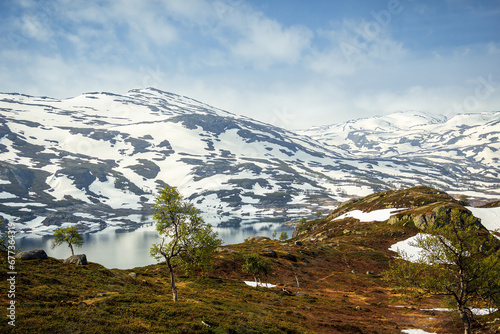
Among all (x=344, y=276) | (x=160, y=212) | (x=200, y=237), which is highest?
(x=160, y=212)

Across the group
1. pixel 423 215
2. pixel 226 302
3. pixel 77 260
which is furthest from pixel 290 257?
pixel 423 215

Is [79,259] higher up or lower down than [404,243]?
higher up

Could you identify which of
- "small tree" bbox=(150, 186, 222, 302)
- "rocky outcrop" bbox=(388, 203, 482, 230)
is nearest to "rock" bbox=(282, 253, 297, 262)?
"small tree" bbox=(150, 186, 222, 302)

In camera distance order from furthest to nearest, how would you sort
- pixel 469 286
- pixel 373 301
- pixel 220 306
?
pixel 373 301
pixel 220 306
pixel 469 286

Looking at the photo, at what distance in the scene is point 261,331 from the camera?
27.2 m

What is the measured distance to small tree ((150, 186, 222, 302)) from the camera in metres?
35.0

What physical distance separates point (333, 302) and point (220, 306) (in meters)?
25.3

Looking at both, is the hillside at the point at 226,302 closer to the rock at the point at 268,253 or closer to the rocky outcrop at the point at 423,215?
the rock at the point at 268,253

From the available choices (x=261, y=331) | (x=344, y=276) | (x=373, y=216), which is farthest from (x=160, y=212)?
(x=373, y=216)

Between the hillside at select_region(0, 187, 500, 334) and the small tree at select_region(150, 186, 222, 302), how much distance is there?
5.32 meters

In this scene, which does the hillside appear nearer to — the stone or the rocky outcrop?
the stone

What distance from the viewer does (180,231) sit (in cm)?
3600

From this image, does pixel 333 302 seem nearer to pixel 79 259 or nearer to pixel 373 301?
pixel 373 301

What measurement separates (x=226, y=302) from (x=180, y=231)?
40.5 feet
